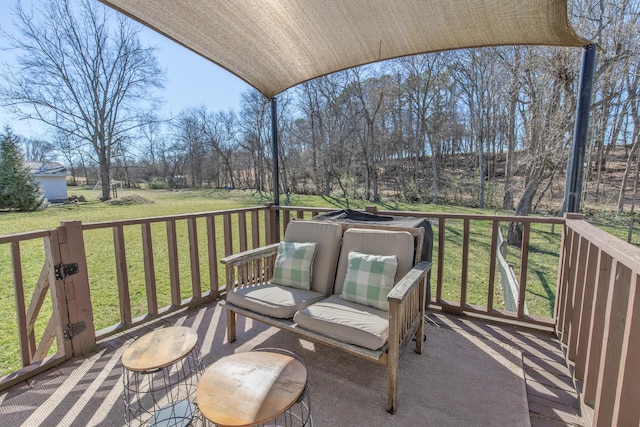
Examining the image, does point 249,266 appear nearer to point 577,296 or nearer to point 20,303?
point 20,303

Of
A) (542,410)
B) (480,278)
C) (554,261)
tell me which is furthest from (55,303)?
(554,261)

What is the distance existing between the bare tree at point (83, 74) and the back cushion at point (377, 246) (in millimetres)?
17942

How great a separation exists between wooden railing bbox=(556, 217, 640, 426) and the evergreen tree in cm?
1695

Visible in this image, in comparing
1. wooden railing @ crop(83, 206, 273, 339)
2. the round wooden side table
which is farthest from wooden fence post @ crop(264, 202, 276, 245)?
the round wooden side table

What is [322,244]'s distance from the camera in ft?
8.90

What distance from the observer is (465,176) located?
15.5 metres

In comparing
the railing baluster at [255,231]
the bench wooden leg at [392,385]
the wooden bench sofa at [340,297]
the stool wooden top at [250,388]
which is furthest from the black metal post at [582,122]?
the railing baluster at [255,231]

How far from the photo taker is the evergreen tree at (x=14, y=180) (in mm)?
11562

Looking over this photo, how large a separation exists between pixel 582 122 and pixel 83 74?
20520 mm

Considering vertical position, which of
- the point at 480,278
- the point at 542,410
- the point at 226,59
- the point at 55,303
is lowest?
the point at 480,278

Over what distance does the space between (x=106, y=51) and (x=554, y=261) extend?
2137 cm

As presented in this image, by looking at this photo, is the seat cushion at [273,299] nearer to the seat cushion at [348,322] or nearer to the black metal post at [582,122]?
the seat cushion at [348,322]

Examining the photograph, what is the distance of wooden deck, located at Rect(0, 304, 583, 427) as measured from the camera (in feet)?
5.64

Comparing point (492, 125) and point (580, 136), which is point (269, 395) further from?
point (492, 125)
